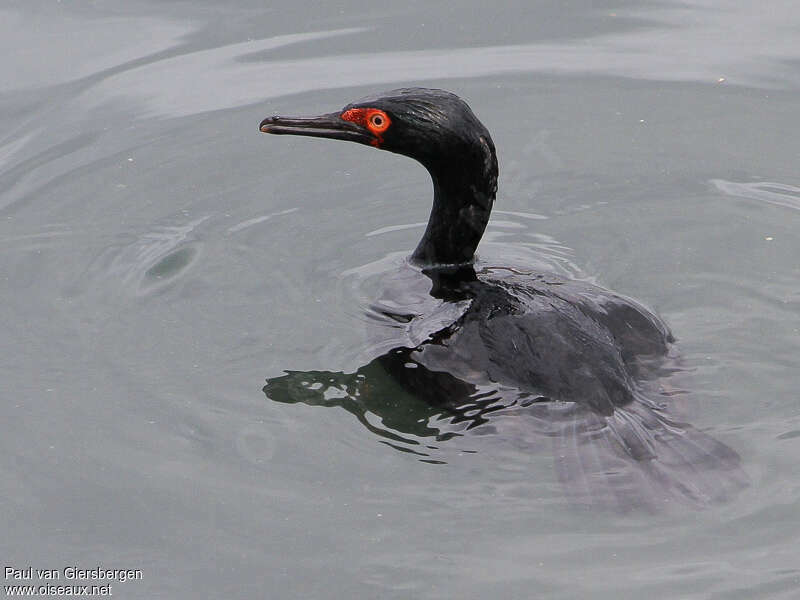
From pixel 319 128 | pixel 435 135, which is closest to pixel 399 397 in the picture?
pixel 435 135

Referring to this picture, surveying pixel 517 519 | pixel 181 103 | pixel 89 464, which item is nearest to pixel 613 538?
pixel 517 519

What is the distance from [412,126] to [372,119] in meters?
0.20

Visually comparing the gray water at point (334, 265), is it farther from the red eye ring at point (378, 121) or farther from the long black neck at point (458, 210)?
the red eye ring at point (378, 121)

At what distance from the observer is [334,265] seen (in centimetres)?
722

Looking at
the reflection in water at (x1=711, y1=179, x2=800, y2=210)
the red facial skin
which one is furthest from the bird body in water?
the reflection in water at (x1=711, y1=179, x2=800, y2=210)

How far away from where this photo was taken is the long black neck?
6582 millimetres

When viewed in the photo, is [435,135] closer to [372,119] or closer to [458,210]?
[372,119]

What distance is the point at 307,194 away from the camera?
789 cm

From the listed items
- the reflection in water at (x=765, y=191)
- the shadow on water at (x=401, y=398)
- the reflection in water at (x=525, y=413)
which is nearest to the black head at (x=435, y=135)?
the reflection in water at (x=525, y=413)

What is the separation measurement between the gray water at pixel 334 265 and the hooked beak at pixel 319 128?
84 centimetres

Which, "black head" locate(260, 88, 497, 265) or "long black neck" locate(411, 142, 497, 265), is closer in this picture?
"black head" locate(260, 88, 497, 265)

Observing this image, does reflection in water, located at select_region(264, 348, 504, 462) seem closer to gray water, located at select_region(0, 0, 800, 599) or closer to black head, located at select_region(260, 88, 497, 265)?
gray water, located at select_region(0, 0, 800, 599)

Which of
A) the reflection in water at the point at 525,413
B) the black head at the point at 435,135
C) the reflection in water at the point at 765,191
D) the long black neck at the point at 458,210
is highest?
the black head at the point at 435,135

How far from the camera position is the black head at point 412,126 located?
6.39 metres
